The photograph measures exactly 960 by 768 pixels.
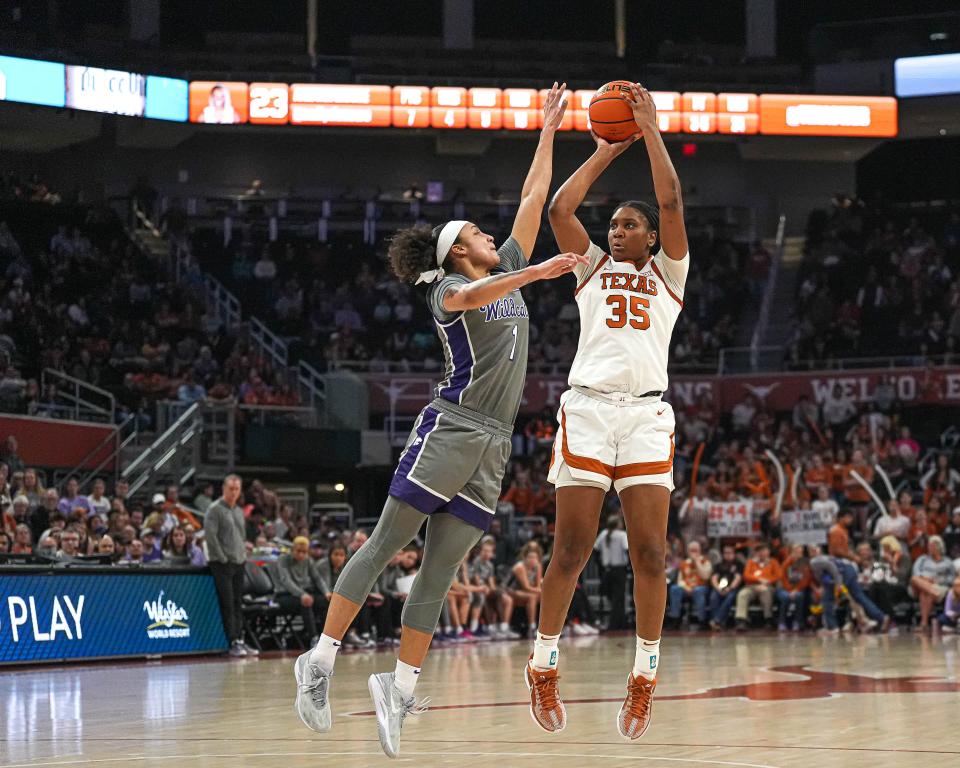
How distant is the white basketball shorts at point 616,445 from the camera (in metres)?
6.48

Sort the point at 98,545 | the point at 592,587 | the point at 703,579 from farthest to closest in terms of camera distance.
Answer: the point at 592,587 → the point at 703,579 → the point at 98,545

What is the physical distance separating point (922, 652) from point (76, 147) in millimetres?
24411

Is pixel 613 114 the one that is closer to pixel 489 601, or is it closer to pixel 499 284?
pixel 499 284

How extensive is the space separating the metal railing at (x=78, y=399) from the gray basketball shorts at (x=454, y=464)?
17.1 metres

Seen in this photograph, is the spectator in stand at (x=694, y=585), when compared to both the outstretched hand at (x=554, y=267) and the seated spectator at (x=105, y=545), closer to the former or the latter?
the seated spectator at (x=105, y=545)

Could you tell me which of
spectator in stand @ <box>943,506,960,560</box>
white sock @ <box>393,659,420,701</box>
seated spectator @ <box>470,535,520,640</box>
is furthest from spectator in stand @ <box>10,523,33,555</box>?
spectator in stand @ <box>943,506,960,560</box>

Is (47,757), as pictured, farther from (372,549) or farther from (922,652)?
(922,652)

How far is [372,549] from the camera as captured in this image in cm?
633

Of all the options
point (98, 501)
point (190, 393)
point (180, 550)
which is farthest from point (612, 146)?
point (190, 393)

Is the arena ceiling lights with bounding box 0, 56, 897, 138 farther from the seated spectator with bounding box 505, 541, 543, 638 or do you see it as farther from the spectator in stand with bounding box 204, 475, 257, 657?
A: the spectator in stand with bounding box 204, 475, 257, 657

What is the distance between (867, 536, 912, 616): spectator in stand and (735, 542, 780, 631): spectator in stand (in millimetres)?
1335

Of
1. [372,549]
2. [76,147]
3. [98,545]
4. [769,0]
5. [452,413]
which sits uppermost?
[769,0]

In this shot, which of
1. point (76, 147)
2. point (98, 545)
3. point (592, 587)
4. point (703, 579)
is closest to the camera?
point (98, 545)

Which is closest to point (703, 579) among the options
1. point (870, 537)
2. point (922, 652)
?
point (870, 537)
